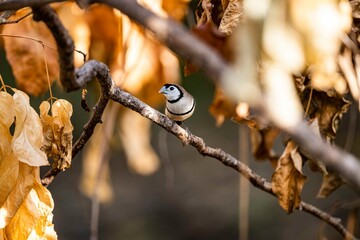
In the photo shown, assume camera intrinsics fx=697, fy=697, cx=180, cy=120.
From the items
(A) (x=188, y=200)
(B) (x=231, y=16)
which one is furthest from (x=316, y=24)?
(A) (x=188, y=200)

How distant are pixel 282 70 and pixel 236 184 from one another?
148 inches

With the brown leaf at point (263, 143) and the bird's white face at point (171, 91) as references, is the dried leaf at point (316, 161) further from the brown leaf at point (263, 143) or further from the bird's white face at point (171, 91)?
the bird's white face at point (171, 91)

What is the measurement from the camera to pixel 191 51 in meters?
0.34

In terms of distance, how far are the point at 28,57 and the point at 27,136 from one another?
36cm

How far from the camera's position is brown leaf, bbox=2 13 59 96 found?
109cm

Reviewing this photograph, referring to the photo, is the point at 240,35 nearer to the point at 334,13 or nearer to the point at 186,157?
the point at 334,13

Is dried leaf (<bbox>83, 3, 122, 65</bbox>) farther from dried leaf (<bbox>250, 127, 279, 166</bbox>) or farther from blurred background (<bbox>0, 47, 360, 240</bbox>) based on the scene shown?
blurred background (<bbox>0, 47, 360, 240</bbox>)

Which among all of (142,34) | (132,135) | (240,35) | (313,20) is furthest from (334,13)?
(132,135)

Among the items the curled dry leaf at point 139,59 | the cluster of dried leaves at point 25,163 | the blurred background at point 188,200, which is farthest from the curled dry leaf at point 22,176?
the blurred background at point 188,200

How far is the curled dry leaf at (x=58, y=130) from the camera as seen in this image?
0.84 meters

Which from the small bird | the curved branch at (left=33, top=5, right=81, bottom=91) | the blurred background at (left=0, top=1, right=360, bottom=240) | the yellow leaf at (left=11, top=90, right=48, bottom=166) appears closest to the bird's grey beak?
the small bird

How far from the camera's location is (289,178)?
999 mm

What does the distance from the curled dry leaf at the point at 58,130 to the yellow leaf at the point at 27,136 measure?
0.04 meters

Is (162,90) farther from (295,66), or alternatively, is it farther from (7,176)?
(295,66)
